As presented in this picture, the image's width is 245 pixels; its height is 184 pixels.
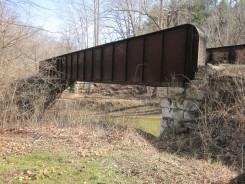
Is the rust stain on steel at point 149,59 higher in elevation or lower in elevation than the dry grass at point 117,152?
higher

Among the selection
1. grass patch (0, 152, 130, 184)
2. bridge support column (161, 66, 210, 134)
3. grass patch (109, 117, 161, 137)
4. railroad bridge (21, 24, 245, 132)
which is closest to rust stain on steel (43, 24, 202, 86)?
railroad bridge (21, 24, 245, 132)

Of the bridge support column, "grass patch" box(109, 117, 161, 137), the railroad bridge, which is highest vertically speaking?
the railroad bridge

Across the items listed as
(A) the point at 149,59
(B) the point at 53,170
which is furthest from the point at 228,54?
(B) the point at 53,170

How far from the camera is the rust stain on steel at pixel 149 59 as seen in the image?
1004 cm

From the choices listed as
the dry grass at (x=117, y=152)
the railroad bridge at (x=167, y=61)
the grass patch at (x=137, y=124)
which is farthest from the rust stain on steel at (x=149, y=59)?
the dry grass at (x=117, y=152)

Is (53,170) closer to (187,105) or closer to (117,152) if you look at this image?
(117,152)

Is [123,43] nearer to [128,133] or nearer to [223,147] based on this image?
[128,133]

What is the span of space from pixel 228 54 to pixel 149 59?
4.25 meters

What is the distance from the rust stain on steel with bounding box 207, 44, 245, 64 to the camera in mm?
12872

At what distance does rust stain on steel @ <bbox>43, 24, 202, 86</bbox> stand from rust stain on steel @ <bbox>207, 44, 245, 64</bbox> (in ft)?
11.1

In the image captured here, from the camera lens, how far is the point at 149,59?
1209 centimetres

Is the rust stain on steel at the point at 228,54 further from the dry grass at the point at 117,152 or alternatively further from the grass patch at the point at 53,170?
the grass patch at the point at 53,170

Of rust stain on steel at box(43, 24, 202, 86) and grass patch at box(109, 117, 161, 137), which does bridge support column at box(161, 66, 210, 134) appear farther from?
grass patch at box(109, 117, 161, 137)

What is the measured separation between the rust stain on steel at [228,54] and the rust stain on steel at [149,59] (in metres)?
3.39
